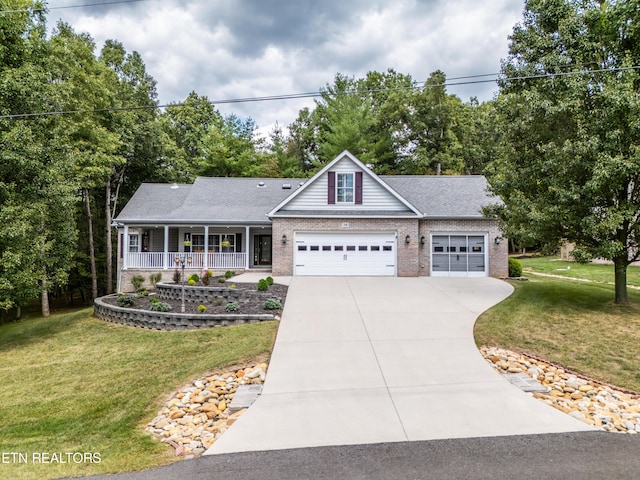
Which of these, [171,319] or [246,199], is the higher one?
[246,199]

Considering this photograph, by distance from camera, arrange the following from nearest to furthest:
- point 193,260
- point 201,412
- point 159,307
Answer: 1. point 201,412
2. point 159,307
3. point 193,260

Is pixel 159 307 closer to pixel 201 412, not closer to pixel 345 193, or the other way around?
pixel 201 412

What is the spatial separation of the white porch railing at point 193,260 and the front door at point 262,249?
5.81 ft

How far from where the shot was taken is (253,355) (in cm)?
718

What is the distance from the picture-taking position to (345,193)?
17.0 metres

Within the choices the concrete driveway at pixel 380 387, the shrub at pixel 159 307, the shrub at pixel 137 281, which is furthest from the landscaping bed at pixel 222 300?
the shrub at pixel 137 281

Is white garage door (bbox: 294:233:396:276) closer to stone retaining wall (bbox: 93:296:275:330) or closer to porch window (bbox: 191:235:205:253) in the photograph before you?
porch window (bbox: 191:235:205:253)

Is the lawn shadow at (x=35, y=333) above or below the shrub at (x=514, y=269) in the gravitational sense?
below

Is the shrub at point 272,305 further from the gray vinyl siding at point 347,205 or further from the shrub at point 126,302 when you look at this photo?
the gray vinyl siding at point 347,205

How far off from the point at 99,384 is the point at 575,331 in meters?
10.2

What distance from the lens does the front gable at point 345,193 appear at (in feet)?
55.3

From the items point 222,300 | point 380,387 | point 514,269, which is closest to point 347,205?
point 222,300

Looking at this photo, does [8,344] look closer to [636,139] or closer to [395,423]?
[395,423]

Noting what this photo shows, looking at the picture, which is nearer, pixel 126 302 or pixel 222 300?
pixel 222 300
